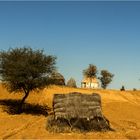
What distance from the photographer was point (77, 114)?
84.6 feet

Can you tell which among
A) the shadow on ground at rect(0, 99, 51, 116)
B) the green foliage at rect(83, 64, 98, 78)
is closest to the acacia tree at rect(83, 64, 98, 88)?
the green foliage at rect(83, 64, 98, 78)

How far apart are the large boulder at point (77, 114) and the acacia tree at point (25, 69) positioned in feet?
22.1

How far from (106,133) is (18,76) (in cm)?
1155

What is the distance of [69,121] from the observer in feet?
82.2

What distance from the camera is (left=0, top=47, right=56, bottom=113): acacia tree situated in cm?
3231

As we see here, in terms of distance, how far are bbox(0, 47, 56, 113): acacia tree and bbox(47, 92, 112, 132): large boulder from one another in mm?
6743

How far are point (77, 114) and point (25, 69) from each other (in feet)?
28.2

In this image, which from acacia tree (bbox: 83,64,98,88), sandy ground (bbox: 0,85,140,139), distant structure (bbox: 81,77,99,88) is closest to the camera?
sandy ground (bbox: 0,85,140,139)

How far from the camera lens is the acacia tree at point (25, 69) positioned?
106 ft

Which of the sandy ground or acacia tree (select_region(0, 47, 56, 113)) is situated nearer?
the sandy ground

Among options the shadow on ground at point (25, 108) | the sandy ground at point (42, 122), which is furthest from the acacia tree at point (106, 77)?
the shadow on ground at point (25, 108)

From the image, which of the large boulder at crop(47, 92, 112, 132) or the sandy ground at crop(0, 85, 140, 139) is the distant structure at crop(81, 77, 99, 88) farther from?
the large boulder at crop(47, 92, 112, 132)

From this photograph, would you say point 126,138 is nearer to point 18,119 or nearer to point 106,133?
point 106,133

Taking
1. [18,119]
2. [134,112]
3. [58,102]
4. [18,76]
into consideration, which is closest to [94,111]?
[58,102]
